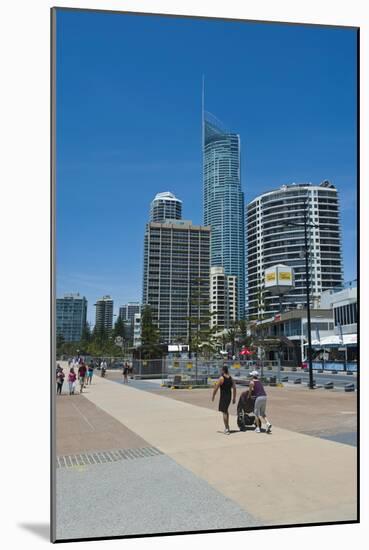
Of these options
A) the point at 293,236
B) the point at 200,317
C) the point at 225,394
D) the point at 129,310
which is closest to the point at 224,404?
the point at 225,394

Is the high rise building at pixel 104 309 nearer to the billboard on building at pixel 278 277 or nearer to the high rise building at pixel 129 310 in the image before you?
the high rise building at pixel 129 310

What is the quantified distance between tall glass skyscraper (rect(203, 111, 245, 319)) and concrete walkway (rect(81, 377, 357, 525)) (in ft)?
7.99

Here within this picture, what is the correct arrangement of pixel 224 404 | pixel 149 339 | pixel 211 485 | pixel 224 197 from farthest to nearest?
pixel 149 339 < pixel 224 404 < pixel 224 197 < pixel 211 485

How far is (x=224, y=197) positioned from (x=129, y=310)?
2298 millimetres

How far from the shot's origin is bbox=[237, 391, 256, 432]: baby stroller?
8305mm

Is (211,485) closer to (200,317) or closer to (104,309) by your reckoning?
(104,309)

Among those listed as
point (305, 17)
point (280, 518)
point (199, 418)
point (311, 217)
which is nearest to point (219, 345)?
point (199, 418)

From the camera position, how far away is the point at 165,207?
7.21m

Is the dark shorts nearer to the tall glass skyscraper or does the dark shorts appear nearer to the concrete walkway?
the concrete walkway

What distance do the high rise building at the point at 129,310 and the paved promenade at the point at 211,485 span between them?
1.93 meters

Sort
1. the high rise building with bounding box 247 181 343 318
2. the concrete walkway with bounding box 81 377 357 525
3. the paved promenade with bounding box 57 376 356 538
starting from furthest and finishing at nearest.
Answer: the high rise building with bounding box 247 181 343 318, the concrete walkway with bounding box 81 377 357 525, the paved promenade with bounding box 57 376 356 538

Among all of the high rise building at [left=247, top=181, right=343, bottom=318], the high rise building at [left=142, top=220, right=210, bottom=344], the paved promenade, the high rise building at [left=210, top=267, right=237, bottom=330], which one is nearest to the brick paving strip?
the paved promenade

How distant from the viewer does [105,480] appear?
6367 mm

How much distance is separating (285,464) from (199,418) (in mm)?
3669
